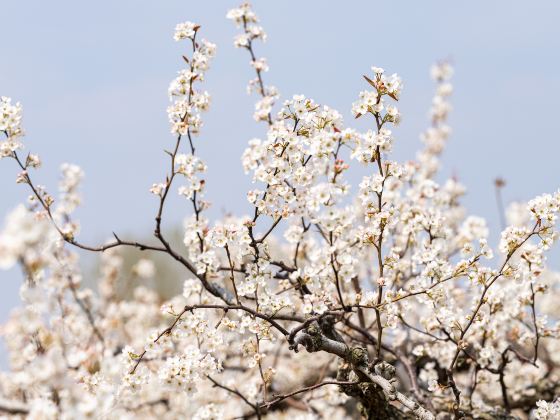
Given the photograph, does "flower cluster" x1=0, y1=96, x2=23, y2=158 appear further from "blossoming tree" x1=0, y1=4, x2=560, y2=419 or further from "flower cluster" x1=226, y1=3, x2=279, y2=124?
"flower cluster" x1=226, y1=3, x2=279, y2=124

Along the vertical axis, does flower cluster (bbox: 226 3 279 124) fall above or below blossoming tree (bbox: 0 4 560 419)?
above

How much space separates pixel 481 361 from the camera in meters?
4.53

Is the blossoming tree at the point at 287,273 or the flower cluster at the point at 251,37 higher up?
the flower cluster at the point at 251,37

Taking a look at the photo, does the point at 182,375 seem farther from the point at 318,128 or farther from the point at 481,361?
the point at 481,361

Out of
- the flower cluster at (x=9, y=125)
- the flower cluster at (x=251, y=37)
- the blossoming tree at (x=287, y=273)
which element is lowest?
the blossoming tree at (x=287, y=273)

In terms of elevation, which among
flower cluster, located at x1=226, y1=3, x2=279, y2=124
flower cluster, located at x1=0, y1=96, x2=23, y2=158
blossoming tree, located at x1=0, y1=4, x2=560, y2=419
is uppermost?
flower cluster, located at x1=226, y1=3, x2=279, y2=124

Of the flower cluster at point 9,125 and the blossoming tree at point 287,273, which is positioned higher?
the flower cluster at point 9,125

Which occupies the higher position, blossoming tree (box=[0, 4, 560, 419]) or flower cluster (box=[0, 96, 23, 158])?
flower cluster (box=[0, 96, 23, 158])

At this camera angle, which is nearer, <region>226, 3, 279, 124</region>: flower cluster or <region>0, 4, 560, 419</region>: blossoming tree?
<region>0, 4, 560, 419</region>: blossoming tree

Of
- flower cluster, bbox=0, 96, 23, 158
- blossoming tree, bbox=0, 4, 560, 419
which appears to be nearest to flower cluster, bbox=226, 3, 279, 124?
blossoming tree, bbox=0, 4, 560, 419

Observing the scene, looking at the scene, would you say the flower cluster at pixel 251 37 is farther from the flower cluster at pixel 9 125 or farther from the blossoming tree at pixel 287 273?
the flower cluster at pixel 9 125

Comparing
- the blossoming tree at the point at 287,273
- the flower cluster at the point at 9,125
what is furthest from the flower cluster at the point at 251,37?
the flower cluster at the point at 9,125

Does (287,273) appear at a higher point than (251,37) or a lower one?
lower

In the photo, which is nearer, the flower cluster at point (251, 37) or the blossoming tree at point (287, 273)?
the blossoming tree at point (287, 273)
